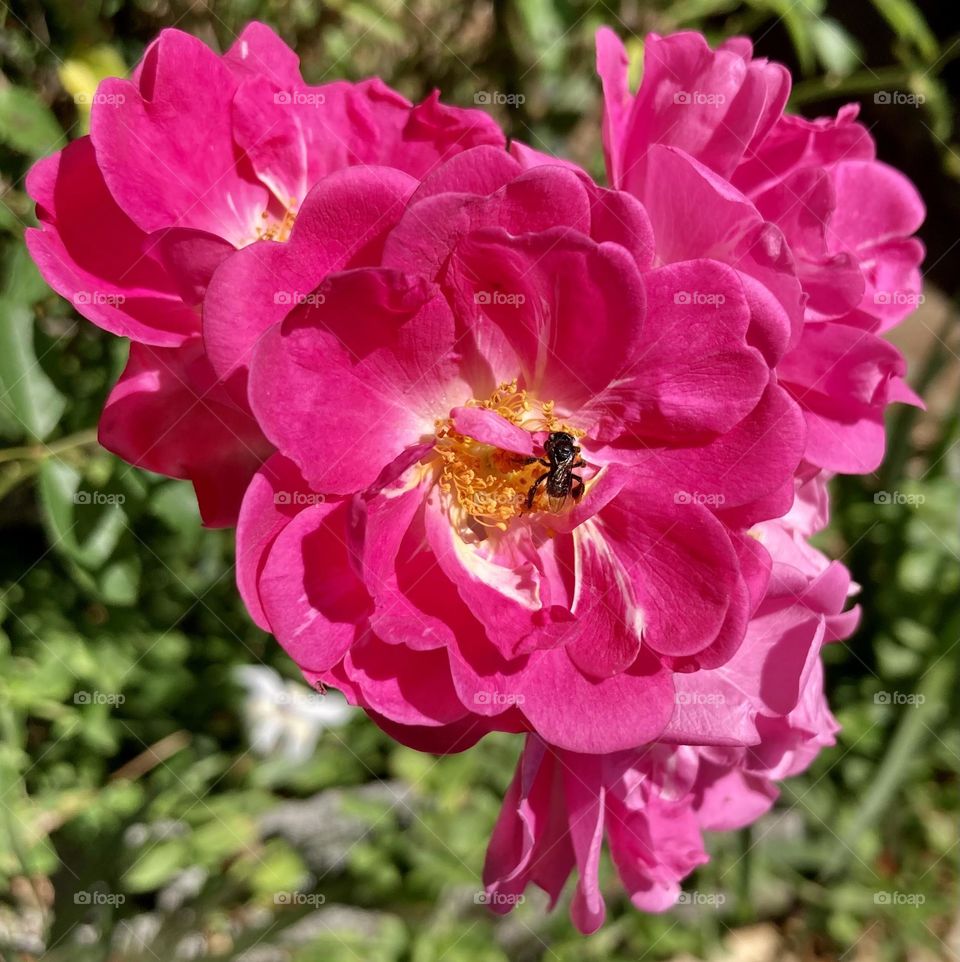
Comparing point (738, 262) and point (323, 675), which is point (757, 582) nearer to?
point (738, 262)

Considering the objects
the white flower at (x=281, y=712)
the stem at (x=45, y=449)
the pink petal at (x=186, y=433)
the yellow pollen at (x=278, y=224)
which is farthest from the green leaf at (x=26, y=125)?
the white flower at (x=281, y=712)

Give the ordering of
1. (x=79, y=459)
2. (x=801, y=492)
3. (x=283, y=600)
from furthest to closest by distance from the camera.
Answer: (x=79, y=459)
(x=801, y=492)
(x=283, y=600)

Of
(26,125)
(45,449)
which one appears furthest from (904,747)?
(26,125)

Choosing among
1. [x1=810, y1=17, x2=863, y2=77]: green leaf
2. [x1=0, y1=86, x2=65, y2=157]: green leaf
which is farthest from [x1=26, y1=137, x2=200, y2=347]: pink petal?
[x1=810, y1=17, x2=863, y2=77]: green leaf

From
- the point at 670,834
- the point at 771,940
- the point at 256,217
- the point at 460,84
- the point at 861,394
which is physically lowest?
the point at 771,940

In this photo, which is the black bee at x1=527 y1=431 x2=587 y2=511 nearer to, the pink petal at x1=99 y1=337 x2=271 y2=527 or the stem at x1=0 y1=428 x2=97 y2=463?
the pink petal at x1=99 y1=337 x2=271 y2=527

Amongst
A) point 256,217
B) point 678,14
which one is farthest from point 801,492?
point 678,14
